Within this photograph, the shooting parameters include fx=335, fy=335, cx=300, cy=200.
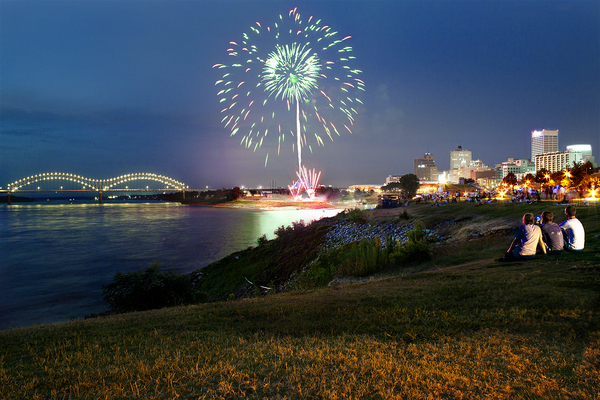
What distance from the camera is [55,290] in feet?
73.2

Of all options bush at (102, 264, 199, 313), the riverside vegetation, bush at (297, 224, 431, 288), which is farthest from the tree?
bush at (102, 264, 199, 313)

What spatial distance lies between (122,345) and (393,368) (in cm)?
452

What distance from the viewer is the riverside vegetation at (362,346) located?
3.85 m

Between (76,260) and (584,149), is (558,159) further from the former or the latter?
(76,260)

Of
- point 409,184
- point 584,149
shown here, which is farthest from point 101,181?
point 584,149

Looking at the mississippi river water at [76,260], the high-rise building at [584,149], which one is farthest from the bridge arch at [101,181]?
the high-rise building at [584,149]

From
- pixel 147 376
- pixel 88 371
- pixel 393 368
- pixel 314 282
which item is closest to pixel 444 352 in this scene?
pixel 393 368

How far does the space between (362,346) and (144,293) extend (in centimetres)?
1077

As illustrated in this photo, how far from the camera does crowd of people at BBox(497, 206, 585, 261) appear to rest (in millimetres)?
9305

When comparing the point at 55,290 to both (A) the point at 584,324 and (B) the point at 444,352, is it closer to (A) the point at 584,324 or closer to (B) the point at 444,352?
(B) the point at 444,352

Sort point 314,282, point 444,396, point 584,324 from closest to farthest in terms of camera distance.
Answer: point 444,396 < point 584,324 < point 314,282

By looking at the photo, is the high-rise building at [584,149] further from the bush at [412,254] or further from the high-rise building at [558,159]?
the bush at [412,254]

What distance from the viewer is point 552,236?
9625mm

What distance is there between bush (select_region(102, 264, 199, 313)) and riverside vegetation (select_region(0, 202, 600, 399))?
5508 millimetres
